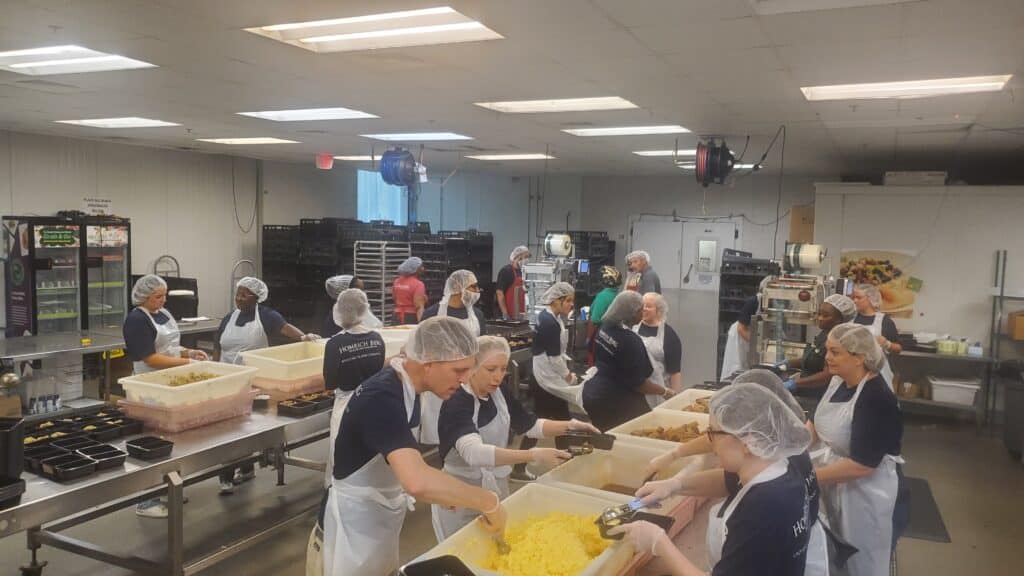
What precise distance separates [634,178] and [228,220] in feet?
19.6

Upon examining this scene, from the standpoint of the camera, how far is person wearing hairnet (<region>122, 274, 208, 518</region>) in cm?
436

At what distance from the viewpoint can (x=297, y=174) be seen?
10.5m

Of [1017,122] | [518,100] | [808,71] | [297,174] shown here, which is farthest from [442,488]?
[297,174]

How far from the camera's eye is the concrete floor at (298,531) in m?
3.91

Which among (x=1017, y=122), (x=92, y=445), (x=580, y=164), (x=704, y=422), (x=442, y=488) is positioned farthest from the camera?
(x=580, y=164)

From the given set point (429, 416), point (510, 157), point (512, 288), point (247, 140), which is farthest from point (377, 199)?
point (429, 416)

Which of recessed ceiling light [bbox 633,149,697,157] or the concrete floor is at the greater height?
recessed ceiling light [bbox 633,149,697,157]

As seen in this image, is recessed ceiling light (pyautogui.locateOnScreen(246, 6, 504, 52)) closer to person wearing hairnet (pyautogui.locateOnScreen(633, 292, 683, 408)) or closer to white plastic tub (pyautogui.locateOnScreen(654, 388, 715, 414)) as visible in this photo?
white plastic tub (pyautogui.locateOnScreen(654, 388, 715, 414))

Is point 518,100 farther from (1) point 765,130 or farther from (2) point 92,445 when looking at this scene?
(2) point 92,445

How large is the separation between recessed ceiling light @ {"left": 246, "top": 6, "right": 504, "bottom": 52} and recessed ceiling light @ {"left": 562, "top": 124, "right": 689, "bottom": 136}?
2.98 metres

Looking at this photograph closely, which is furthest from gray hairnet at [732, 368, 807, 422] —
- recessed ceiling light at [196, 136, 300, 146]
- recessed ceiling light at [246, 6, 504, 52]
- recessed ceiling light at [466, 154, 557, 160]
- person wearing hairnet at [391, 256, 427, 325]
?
recessed ceiling light at [196, 136, 300, 146]

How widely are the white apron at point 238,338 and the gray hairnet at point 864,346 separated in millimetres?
3871

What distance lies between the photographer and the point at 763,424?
6.11 feet

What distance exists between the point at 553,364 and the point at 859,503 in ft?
8.21
